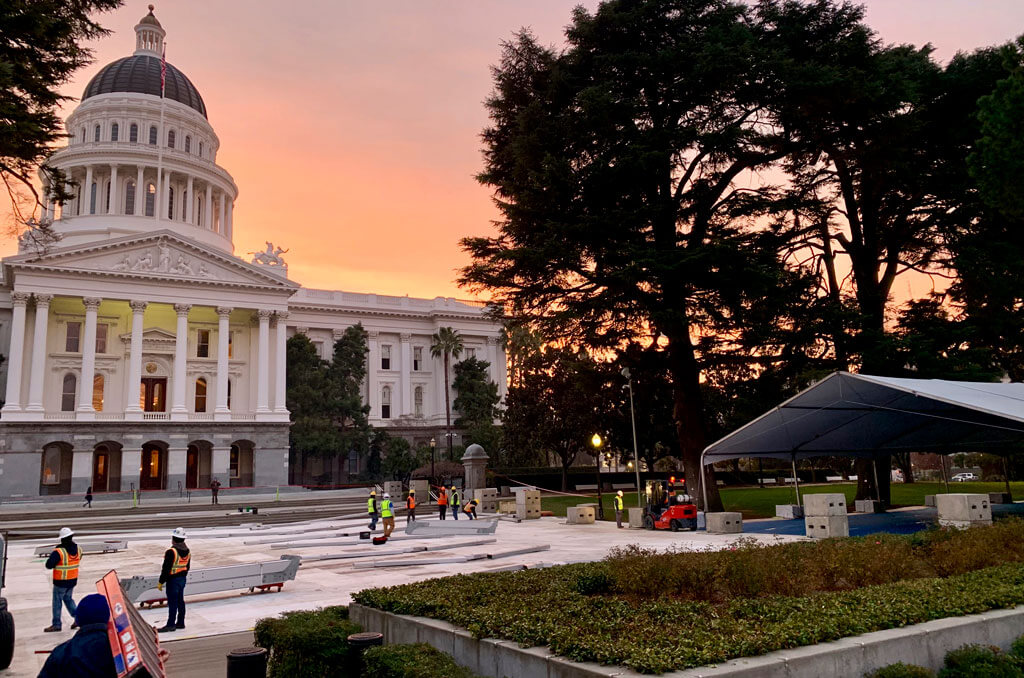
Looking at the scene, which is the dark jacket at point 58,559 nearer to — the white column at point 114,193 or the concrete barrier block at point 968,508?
the concrete barrier block at point 968,508

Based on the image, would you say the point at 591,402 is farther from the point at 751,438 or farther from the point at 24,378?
the point at 24,378

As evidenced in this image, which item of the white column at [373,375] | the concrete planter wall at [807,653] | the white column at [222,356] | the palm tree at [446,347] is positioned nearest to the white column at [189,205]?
the white column at [222,356]

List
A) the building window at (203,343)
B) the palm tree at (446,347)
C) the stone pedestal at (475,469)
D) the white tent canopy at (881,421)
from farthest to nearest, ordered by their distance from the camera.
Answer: the palm tree at (446,347), the building window at (203,343), the stone pedestal at (475,469), the white tent canopy at (881,421)

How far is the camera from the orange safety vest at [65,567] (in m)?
11.9

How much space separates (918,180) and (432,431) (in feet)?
191

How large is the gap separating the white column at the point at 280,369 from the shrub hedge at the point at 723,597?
2287 inches

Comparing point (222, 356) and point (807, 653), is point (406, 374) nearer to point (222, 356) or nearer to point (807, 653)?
point (222, 356)

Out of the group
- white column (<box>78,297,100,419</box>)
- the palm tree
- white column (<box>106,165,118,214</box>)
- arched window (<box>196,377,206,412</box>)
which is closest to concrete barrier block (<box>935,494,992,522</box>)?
white column (<box>78,297,100,419</box>)

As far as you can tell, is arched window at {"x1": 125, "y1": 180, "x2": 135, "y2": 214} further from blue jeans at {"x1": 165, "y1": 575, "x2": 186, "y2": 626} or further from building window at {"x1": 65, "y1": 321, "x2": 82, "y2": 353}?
blue jeans at {"x1": 165, "y1": 575, "x2": 186, "y2": 626}

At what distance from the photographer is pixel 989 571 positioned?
357 inches

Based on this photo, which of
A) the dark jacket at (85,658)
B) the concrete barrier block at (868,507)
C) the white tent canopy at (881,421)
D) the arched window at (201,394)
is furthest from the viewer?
the arched window at (201,394)

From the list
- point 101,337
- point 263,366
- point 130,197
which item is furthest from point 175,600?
point 130,197

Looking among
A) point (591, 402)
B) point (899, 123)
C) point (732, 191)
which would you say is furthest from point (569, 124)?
point (591, 402)

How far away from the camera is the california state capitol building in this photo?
188 ft
